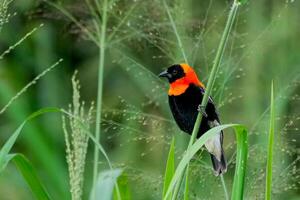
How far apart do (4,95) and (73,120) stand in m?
1.21

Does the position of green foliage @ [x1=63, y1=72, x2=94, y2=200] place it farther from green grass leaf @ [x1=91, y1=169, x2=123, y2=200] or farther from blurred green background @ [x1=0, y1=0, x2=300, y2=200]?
blurred green background @ [x1=0, y1=0, x2=300, y2=200]

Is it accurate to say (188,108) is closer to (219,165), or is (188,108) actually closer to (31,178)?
(219,165)

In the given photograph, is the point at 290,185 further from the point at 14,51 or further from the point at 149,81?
the point at 14,51

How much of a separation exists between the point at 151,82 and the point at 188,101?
1.75 feet

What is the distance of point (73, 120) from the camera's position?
1.71 meters

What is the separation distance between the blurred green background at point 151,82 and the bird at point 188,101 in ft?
0.14

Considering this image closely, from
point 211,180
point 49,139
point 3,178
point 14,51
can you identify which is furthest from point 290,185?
point 14,51

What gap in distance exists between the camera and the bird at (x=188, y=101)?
2.51 m

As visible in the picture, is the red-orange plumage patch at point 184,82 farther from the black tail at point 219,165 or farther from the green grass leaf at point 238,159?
the green grass leaf at point 238,159

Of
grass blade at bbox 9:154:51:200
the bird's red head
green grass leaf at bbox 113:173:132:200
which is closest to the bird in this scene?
the bird's red head

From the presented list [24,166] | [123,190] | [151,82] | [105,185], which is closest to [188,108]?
[151,82]

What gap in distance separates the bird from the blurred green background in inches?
1.7

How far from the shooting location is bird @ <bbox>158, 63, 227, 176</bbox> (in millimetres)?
2512

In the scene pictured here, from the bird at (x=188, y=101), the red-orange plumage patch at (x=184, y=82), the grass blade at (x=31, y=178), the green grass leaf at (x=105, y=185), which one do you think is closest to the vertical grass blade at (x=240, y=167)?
the green grass leaf at (x=105, y=185)
